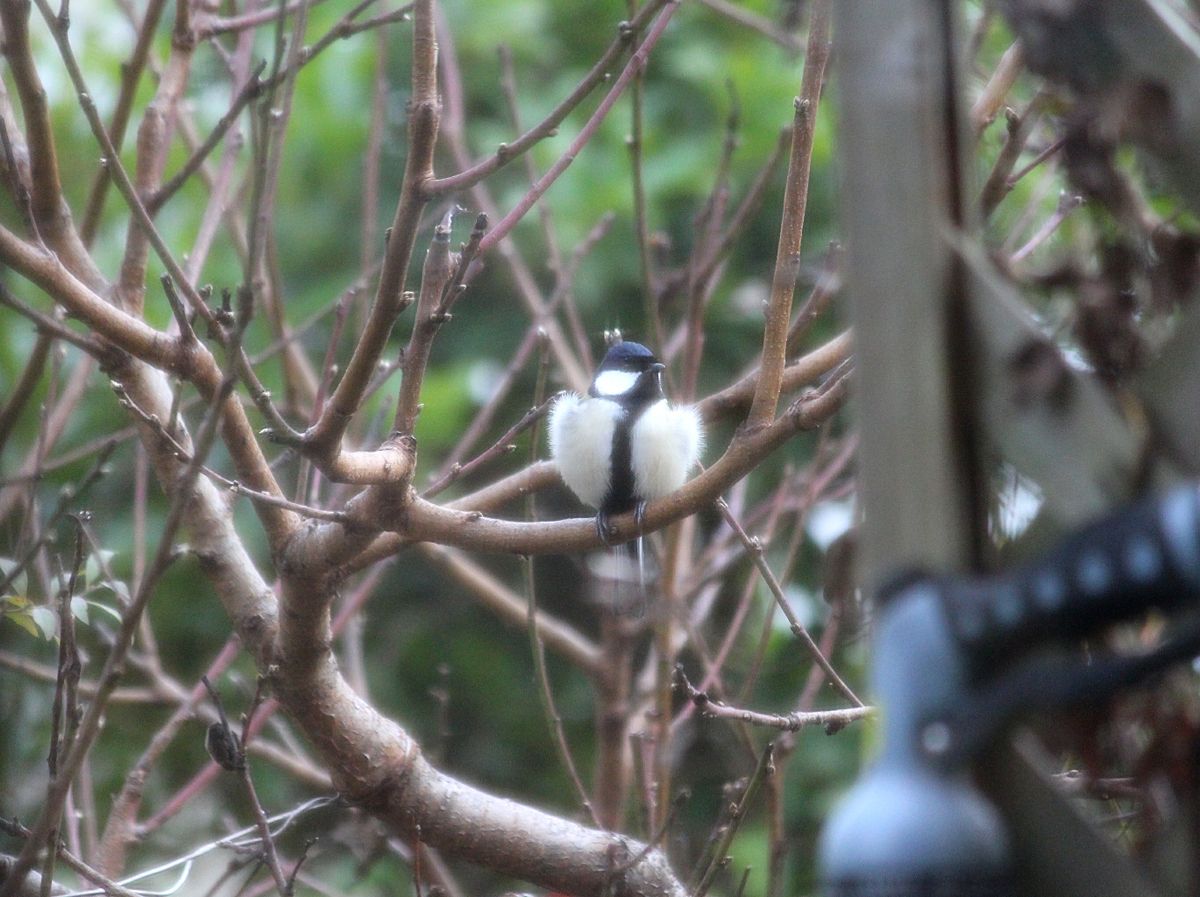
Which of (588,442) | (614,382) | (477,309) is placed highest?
(614,382)

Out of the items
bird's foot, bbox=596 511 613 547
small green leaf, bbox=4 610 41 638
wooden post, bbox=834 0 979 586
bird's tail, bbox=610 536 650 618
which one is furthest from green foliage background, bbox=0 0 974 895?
wooden post, bbox=834 0 979 586

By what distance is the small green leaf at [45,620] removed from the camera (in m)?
1.97

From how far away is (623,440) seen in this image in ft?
11.4

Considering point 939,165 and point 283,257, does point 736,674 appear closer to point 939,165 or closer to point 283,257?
point 283,257

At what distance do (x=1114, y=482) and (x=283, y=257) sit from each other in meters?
5.10

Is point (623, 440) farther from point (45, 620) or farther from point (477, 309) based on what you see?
point (477, 309)

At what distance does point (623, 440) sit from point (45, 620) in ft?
5.81

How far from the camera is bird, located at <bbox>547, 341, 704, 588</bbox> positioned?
11.2ft

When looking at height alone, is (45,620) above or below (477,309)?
above

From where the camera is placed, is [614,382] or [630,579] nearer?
[630,579]

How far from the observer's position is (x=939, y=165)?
1041 mm

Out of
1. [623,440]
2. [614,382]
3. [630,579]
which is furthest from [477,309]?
[630,579]

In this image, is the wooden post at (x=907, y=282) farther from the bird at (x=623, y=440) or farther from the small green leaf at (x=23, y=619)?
the bird at (x=623, y=440)

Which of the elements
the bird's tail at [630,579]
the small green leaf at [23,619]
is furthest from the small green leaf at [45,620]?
the bird's tail at [630,579]
